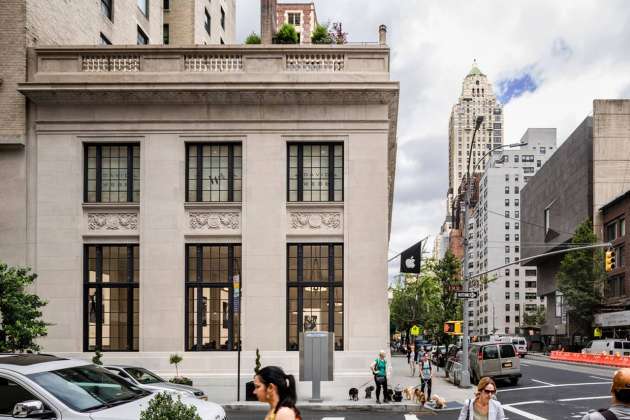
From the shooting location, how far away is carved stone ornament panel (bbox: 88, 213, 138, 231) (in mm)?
26641

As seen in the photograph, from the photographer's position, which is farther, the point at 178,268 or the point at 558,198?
the point at 558,198

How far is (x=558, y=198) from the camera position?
92062mm

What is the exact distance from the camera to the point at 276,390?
5438 millimetres

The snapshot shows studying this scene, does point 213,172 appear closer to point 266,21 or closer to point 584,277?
point 266,21

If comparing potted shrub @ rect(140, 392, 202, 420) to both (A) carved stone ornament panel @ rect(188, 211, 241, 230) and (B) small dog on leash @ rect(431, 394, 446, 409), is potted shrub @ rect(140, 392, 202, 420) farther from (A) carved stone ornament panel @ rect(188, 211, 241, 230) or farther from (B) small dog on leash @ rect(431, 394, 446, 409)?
(A) carved stone ornament panel @ rect(188, 211, 241, 230)

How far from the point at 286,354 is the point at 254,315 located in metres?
1.90

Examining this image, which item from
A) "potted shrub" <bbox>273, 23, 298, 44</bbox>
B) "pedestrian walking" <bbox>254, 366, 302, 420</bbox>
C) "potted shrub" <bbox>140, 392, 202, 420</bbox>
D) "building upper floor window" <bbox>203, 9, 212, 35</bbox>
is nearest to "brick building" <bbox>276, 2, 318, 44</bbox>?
"building upper floor window" <bbox>203, 9, 212, 35</bbox>

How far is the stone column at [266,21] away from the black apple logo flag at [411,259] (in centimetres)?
1067

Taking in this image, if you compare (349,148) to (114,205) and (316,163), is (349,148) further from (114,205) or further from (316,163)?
(114,205)

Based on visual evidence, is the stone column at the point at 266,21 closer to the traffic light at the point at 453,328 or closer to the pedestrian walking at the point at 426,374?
the traffic light at the point at 453,328

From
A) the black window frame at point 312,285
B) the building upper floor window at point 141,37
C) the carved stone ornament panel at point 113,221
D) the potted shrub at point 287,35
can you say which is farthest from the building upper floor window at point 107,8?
the black window frame at point 312,285

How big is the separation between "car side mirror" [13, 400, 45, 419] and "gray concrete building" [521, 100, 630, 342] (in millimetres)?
75213

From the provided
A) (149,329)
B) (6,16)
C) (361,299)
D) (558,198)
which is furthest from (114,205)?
(558,198)

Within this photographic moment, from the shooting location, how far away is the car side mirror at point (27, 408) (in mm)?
7926
